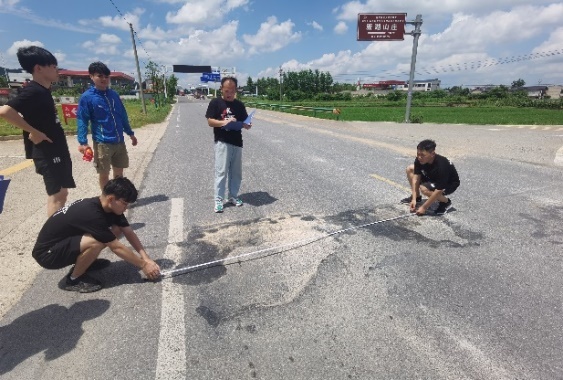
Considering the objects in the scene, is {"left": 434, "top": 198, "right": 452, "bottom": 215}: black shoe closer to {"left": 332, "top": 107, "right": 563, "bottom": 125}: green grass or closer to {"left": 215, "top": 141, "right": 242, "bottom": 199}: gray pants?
{"left": 215, "top": 141, "right": 242, "bottom": 199}: gray pants

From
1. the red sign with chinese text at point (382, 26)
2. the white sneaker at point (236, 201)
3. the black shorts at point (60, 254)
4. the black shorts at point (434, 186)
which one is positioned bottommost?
the white sneaker at point (236, 201)

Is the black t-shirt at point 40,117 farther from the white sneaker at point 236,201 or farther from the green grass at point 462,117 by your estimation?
the green grass at point 462,117

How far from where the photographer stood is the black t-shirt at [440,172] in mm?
4429

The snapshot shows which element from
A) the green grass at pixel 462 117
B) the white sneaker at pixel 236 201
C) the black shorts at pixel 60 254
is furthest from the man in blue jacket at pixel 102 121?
the green grass at pixel 462 117

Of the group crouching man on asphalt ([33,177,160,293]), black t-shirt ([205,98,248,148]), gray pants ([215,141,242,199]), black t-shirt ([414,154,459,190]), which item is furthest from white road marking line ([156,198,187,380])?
black t-shirt ([414,154,459,190])

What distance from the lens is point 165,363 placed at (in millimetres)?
2043

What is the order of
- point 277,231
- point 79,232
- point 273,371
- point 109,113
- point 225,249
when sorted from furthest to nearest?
point 109,113, point 277,231, point 225,249, point 79,232, point 273,371

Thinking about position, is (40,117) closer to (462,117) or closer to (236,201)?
(236,201)

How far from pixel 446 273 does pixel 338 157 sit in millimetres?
6070

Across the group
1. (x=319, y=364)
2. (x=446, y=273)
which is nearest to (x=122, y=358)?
(x=319, y=364)

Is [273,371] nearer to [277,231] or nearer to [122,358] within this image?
[122,358]

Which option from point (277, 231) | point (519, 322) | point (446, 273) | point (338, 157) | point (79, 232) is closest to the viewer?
point (519, 322)

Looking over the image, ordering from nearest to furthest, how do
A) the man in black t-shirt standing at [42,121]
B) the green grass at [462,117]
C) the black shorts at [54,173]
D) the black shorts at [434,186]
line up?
the man in black t-shirt standing at [42,121] < the black shorts at [54,173] < the black shorts at [434,186] < the green grass at [462,117]

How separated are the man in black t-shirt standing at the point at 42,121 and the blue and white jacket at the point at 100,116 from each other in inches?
34.6
